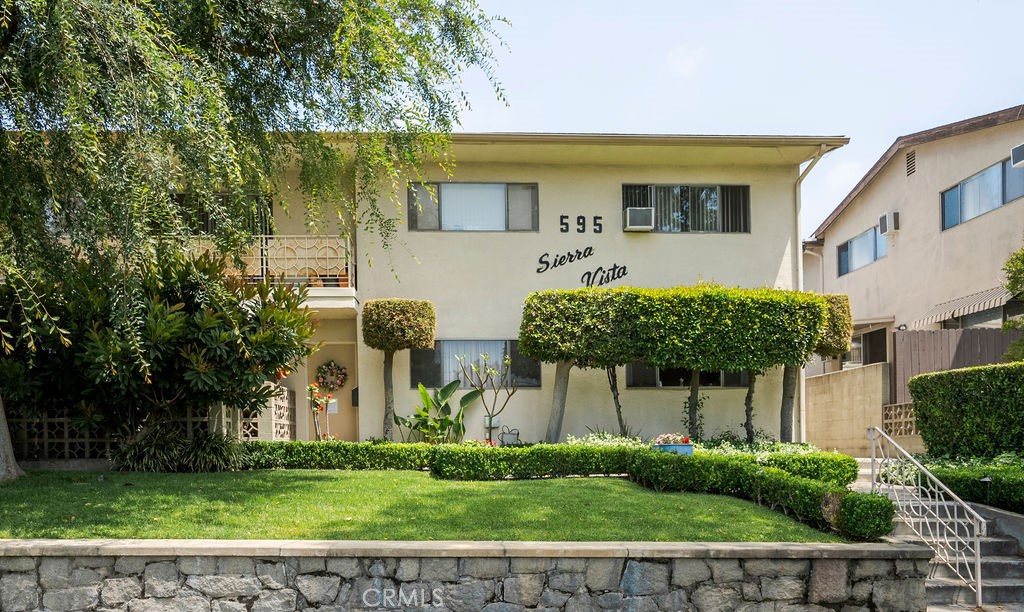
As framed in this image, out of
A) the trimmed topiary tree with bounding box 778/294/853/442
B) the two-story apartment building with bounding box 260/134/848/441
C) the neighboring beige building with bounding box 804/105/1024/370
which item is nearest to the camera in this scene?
the trimmed topiary tree with bounding box 778/294/853/442

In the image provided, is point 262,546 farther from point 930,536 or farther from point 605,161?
point 605,161

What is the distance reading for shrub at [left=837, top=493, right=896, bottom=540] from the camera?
8078mm

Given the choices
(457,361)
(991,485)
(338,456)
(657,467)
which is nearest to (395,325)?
(457,361)

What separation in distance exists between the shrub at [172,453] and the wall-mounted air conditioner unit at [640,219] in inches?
324

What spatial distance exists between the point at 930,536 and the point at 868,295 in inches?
605

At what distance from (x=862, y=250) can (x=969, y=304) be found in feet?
21.1

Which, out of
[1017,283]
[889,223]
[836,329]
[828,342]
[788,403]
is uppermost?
[889,223]

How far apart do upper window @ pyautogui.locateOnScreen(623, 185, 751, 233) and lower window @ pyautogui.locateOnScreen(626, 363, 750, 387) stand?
269 cm

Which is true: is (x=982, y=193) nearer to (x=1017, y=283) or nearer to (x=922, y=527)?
(x=1017, y=283)

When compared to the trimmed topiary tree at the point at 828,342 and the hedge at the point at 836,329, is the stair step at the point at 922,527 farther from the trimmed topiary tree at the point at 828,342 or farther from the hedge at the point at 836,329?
the hedge at the point at 836,329

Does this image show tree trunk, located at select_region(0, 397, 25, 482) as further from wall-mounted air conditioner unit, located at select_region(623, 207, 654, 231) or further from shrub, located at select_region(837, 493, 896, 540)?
wall-mounted air conditioner unit, located at select_region(623, 207, 654, 231)

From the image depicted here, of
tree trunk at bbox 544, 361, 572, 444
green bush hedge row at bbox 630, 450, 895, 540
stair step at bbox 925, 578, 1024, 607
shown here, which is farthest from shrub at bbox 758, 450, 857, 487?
tree trunk at bbox 544, 361, 572, 444

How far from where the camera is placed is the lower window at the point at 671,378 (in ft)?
53.2

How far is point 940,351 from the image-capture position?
1738 centimetres
